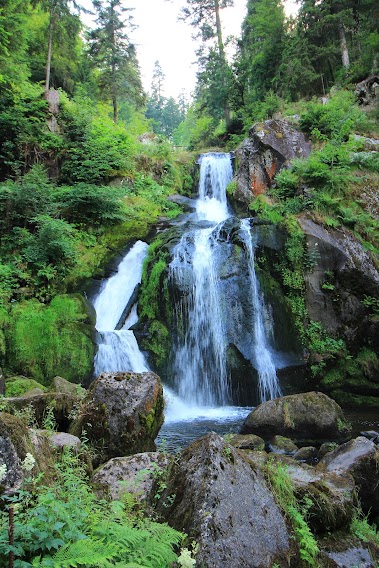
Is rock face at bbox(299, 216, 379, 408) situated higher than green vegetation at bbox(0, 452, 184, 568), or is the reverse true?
rock face at bbox(299, 216, 379, 408)

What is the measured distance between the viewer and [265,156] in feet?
55.3

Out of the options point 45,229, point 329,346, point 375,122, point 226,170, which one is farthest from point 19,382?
point 375,122

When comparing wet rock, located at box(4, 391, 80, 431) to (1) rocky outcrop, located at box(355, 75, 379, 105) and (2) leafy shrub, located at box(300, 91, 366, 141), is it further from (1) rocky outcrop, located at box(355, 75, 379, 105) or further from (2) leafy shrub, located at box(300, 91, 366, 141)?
(1) rocky outcrop, located at box(355, 75, 379, 105)

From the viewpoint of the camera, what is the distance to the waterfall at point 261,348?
35.0 ft

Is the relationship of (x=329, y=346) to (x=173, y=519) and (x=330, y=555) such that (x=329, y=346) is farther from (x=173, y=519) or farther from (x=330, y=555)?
(x=173, y=519)

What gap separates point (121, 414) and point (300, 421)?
4.53 metres

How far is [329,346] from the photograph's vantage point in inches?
444

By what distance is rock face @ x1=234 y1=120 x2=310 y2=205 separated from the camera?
54.5 feet

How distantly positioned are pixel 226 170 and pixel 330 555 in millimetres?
18210

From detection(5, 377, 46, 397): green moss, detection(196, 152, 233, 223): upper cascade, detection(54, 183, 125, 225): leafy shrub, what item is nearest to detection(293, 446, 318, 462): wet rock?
detection(5, 377, 46, 397): green moss

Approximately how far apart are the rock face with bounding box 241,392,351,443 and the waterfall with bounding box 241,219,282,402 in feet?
7.92

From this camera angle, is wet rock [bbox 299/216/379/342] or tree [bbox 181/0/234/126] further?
tree [bbox 181/0/234/126]

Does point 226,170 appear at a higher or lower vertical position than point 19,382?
higher

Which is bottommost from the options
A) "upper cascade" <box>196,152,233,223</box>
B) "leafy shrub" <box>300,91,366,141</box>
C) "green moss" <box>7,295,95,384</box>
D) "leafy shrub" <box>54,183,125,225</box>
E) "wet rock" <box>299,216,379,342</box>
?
"green moss" <box>7,295,95,384</box>
